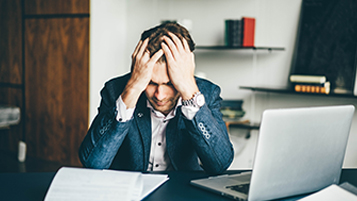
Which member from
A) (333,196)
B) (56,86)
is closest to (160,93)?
(333,196)

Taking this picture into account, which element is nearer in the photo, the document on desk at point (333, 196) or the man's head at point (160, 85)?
the document on desk at point (333, 196)

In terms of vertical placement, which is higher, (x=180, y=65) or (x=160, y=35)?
(x=160, y=35)

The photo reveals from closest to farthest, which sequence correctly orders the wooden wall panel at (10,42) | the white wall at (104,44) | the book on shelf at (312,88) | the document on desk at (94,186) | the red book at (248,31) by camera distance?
1. the document on desk at (94,186)
2. the book on shelf at (312,88)
3. the red book at (248,31)
4. the white wall at (104,44)
5. the wooden wall panel at (10,42)

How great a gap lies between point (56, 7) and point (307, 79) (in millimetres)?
2362

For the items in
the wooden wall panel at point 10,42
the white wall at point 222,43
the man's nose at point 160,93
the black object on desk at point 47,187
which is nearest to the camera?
the black object on desk at point 47,187

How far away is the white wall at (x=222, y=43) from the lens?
2922 millimetres

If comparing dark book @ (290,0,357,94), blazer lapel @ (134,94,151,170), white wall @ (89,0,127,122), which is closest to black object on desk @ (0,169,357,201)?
blazer lapel @ (134,94,151,170)

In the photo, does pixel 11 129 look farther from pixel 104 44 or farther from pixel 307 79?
pixel 307 79

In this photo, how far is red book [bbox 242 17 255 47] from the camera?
282cm

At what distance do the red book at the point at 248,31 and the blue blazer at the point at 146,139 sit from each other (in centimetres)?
135

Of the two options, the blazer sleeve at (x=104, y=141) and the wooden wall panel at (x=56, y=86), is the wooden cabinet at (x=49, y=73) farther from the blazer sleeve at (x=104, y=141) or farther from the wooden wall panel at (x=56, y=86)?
the blazer sleeve at (x=104, y=141)

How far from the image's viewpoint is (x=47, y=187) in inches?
42.1

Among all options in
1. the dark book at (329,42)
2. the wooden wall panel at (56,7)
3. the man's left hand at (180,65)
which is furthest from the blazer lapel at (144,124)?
the wooden wall panel at (56,7)

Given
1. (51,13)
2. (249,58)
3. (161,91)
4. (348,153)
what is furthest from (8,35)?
(348,153)
